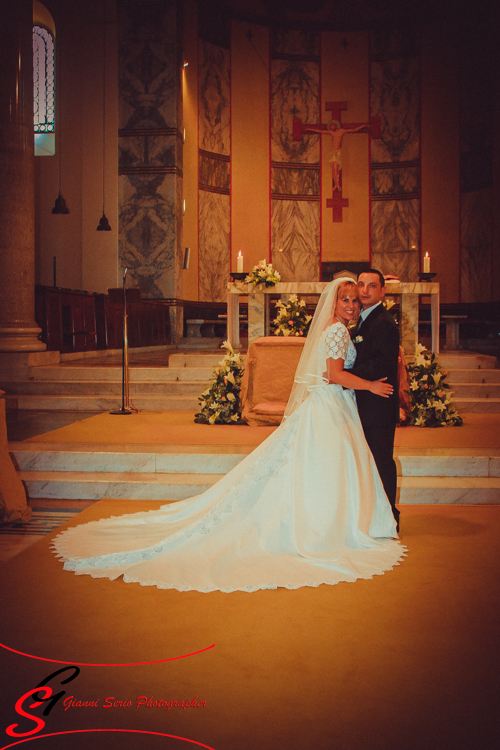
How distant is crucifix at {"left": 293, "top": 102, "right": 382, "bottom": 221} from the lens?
14.0 m

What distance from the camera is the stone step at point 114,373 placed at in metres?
8.02

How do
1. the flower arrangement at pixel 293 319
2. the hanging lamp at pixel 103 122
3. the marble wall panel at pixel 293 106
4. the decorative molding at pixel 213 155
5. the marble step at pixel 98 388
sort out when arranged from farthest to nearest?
the marble wall panel at pixel 293 106 < the decorative molding at pixel 213 155 < the hanging lamp at pixel 103 122 < the marble step at pixel 98 388 < the flower arrangement at pixel 293 319

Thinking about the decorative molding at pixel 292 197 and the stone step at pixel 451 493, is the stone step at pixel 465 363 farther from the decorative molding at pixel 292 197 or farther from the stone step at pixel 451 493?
the decorative molding at pixel 292 197

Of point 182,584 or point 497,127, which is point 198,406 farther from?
point 497,127

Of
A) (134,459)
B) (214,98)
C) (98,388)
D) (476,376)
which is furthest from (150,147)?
(134,459)

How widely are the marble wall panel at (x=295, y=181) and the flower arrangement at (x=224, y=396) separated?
28.6ft

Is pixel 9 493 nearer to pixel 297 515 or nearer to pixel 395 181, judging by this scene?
pixel 297 515

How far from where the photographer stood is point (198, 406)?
288 inches

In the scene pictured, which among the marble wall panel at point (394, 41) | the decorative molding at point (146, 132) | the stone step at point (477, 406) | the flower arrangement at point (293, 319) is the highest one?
the marble wall panel at point (394, 41)

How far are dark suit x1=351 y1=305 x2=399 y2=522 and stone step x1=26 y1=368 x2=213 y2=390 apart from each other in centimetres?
437

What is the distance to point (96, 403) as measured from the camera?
287 inches

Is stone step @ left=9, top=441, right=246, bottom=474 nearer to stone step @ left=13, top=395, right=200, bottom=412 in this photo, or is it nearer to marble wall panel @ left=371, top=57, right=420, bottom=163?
stone step @ left=13, top=395, right=200, bottom=412

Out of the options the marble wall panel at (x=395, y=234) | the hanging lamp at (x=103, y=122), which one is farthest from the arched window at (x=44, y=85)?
the marble wall panel at (x=395, y=234)

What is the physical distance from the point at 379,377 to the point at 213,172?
11.1 m
